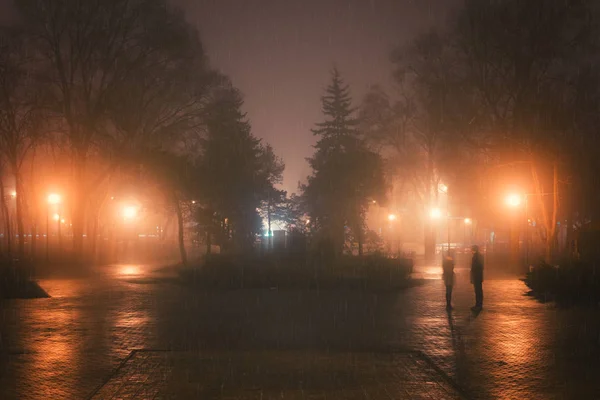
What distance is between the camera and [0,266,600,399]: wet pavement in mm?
8453

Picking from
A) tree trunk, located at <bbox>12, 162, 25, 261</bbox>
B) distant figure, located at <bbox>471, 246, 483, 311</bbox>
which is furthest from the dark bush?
tree trunk, located at <bbox>12, 162, 25, 261</bbox>

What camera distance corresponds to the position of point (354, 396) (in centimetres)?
761

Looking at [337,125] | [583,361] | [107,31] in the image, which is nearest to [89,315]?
[583,361]

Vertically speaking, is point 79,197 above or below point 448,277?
above

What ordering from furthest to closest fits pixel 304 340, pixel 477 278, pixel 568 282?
pixel 568 282, pixel 477 278, pixel 304 340

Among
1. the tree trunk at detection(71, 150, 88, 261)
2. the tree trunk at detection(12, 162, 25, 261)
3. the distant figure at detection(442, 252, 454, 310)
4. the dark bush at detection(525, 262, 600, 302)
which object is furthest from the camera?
the tree trunk at detection(12, 162, 25, 261)

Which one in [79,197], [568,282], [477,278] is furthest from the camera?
[79,197]

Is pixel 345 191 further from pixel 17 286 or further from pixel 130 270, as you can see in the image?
pixel 17 286

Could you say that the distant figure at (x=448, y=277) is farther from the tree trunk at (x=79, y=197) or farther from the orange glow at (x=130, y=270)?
the tree trunk at (x=79, y=197)

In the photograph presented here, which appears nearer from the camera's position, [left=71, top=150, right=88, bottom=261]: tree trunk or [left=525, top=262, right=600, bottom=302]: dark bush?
[left=525, top=262, right=600, bottom=302]: dark bush

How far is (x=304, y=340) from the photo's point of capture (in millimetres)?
11680

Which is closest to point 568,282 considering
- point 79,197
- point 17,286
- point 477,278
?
point 477,278

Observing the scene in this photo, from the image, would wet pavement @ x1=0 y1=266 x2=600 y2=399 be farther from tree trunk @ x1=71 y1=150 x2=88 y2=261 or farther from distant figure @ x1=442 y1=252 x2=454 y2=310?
tree trunk @ x1=71 y1=150 x2=88 y2=261

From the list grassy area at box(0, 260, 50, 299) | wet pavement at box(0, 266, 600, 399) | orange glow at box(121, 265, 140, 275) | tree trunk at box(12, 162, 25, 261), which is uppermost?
tree trunk at box(12, 162, 25, 261)
